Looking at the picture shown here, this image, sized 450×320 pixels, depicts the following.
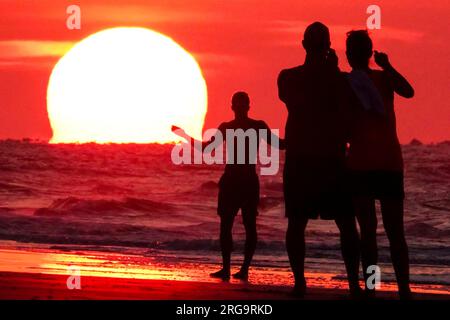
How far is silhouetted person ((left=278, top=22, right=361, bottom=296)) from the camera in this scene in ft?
26.4

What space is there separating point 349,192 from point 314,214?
31 cm

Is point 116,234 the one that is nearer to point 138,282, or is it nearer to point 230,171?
point 230,171

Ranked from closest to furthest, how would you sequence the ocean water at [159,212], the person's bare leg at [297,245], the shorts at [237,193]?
the person's bare leg at [297,245]
the shorts at [237,193]
the ocean water at [159,212]

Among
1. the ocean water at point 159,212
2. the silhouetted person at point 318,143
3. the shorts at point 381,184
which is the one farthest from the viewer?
the ocean water at point 159,212

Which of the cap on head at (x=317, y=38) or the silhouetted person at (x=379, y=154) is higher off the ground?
the cap on head at (x=317, y=38)

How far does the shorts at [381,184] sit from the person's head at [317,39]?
979mm

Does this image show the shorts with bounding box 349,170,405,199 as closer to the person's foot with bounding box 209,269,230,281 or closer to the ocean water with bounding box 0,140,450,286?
the person's foot with bounding box 209,269,230,281

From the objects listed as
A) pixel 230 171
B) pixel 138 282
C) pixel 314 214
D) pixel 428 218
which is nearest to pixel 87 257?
pixel 230 171

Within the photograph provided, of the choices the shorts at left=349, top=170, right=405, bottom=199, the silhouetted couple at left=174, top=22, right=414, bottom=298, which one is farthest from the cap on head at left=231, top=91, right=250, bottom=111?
the shorts at left=349, top=170, right=405, bottom=199

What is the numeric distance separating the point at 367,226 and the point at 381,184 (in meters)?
0.35

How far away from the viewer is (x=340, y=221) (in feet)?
26.6

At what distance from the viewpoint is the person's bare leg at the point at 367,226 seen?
7887 millimetres

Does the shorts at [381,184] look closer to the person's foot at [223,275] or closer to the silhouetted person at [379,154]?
Answer: the silhouetted person at [379,154]

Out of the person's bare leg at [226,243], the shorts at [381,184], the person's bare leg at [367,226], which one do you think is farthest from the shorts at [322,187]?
the person's bare leg at [226,243]
